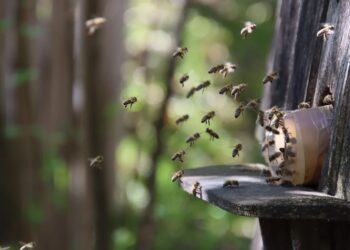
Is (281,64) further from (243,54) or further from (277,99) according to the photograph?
(243,54)

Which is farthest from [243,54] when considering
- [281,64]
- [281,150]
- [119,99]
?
[281,150]

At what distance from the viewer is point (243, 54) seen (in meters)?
13.1

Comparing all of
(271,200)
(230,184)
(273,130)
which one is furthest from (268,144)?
(271,200)

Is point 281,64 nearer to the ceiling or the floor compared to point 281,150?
nearer to the ceiling

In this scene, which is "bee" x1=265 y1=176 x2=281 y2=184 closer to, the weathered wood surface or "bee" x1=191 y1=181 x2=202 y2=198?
the weathered wood surface

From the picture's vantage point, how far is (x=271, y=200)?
3111 millimetres

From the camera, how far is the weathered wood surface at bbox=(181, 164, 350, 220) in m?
3.07

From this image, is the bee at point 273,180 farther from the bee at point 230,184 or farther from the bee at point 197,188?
the bee at point 197,188

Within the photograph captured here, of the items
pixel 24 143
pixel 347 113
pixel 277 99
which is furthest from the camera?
pixel 24 143

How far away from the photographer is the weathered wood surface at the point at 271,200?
10.1ft

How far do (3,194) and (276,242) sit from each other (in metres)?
7.17

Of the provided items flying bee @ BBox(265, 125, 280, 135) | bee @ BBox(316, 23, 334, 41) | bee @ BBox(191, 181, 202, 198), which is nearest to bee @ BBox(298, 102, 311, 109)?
flying bee @ BBox(265, 125, 280, 135)

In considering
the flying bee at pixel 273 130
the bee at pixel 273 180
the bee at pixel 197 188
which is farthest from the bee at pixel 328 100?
the bee at pixel 197 188

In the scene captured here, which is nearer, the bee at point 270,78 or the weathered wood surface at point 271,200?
the weathered wood surface at point 271,200
